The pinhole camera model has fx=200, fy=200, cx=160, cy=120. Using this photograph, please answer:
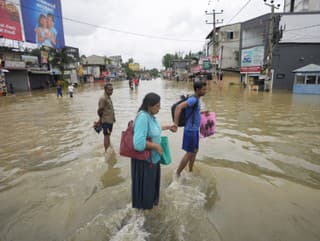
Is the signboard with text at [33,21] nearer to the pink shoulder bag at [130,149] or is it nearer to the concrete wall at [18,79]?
the concrete wall at [18,79]

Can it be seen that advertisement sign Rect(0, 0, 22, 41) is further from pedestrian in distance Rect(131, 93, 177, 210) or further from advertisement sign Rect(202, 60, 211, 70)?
advertisement sign Rect(202, 60, 211, 70)

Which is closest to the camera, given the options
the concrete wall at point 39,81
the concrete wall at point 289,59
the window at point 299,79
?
the window at point 299,79

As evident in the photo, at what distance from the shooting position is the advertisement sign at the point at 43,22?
64.4 feet

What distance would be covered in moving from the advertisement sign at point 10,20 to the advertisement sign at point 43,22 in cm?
66

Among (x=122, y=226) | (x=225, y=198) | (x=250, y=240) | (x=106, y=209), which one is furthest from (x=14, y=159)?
(x=250, y=240)

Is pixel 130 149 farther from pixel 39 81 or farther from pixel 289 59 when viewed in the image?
pixel 39 81

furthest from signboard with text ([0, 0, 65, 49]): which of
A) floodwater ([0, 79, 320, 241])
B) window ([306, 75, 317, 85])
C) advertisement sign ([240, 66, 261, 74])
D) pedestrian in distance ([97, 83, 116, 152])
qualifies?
window ([306, 75, 317, 85])

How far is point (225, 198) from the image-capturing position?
311 centimetres

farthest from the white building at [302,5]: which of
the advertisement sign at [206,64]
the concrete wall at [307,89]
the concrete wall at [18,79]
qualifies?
the concrete wall at [18,79]

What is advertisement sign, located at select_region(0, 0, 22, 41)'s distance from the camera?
17328 mm

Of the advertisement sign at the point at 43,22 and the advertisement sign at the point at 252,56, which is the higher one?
the advertisement sign at the point at 43,22

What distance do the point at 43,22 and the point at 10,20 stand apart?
3.99 metres

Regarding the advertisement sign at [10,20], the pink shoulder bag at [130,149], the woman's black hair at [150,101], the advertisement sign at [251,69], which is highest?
the advertisement sign at [10,20]

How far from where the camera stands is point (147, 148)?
2.09 m
